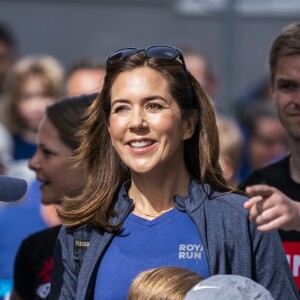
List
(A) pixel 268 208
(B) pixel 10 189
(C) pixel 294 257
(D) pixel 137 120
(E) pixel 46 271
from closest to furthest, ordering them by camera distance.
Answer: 1. (A) pixel 268 208
2. (B) pixel 10 189
3. (D) pixel 137 120
4. (C) pixel 294 257
5. (E) pixel 46 271

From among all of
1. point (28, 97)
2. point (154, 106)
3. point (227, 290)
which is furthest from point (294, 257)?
point (28, 97)

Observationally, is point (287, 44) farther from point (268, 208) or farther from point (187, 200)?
point (268, 208)

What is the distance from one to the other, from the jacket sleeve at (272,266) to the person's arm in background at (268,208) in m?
0.46

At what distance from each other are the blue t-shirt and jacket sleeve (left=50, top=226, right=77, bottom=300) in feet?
0.43

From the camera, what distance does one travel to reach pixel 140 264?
3939 millimetres

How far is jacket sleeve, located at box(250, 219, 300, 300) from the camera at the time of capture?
3.92 m

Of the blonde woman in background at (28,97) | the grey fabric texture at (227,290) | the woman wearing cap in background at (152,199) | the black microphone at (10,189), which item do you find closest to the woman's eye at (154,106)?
the woman wearing cap in background at (152,199)

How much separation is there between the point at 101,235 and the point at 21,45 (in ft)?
24.9

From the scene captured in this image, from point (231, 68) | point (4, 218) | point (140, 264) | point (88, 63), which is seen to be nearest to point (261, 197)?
point (140, 264)

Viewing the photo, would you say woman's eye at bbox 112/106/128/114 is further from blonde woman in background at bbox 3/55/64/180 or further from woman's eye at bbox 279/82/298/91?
blonde woman in background at bbox 3/55/64/180

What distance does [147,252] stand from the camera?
3969 millimetres

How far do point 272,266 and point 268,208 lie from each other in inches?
21.0

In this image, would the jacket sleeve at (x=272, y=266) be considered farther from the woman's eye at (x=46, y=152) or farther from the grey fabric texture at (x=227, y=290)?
the woman's eye at (x=46, y=152)

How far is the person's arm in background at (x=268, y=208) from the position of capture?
11.3ft
